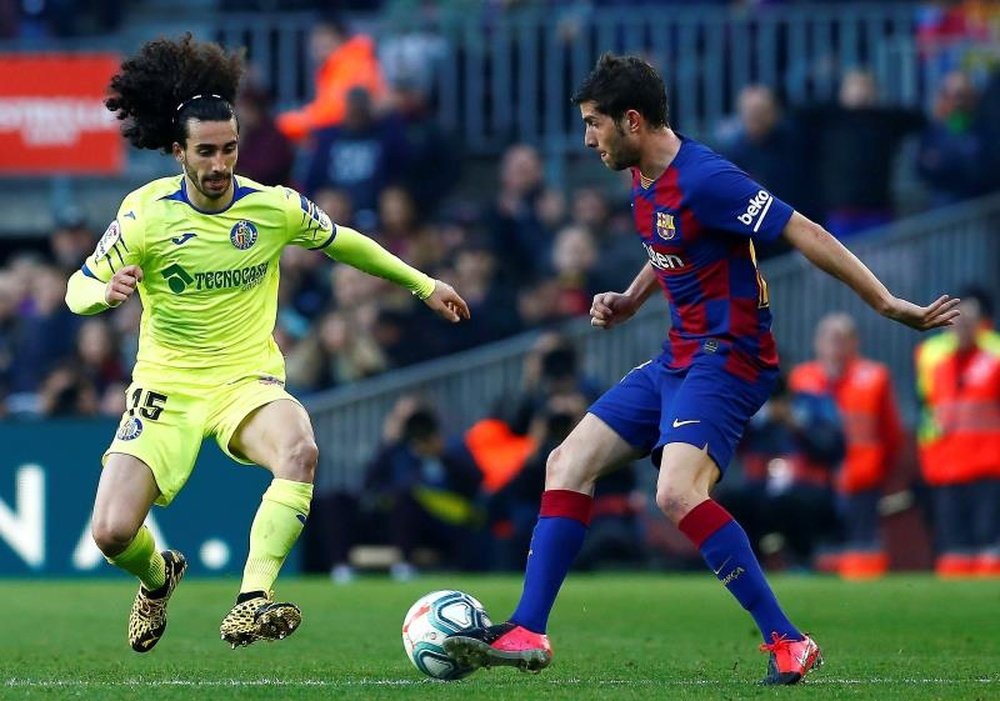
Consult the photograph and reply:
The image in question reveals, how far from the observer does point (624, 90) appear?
7938 mm

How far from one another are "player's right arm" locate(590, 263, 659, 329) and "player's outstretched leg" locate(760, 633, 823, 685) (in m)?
1.54

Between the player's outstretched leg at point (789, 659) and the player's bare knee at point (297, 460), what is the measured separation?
198 centimetres

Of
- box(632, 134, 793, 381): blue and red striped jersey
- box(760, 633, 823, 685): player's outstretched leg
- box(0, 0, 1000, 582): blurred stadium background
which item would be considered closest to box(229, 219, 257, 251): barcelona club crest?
box(632, 134, 793, 381): blue and red striped jersey

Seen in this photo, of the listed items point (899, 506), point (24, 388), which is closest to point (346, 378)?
point (24, 388)

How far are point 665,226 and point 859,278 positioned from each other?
783mm

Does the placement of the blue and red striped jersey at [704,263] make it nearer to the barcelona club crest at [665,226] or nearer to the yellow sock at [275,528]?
the barcelona club crest at [665,226]

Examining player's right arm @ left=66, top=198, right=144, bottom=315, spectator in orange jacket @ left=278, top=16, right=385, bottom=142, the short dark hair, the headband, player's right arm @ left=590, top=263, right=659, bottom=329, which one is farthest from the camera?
spectator in orange jacket @ left=278, top=16, right=385, bottom=142

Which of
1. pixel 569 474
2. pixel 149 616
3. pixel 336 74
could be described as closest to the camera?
pixel 569 474

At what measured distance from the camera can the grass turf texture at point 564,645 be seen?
297 inches

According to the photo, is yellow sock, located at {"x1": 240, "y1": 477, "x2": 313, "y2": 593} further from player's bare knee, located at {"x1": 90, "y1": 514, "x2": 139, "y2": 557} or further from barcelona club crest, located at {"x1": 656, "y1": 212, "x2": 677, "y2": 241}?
barcelona club crest, located at {"x1": 656, "y1": 212, "x2": 677, "y2": 241}

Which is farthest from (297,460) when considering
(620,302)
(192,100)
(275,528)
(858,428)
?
(858,428)

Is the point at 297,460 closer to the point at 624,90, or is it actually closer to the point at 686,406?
the point at 686,406

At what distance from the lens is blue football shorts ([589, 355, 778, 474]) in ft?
25.8

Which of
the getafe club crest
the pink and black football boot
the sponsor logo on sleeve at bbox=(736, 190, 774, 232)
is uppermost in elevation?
the sponsor logo on sleeve at bbox=(736, 190, 774, 232)
